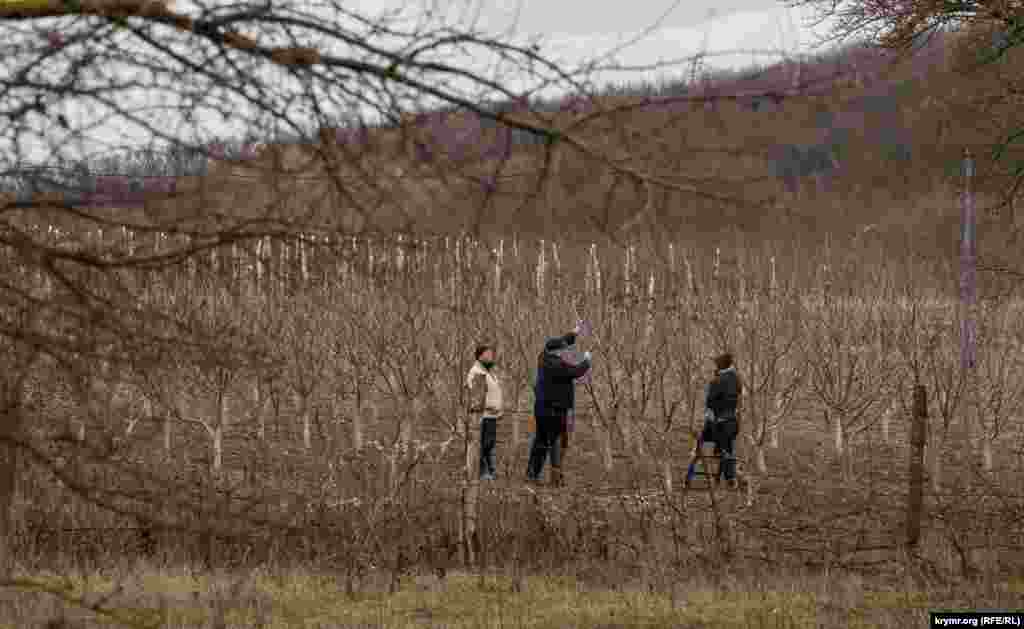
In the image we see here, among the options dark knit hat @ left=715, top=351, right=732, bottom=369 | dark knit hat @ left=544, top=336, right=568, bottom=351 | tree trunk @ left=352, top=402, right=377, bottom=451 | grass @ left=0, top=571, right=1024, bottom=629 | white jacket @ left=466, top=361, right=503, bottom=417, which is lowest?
tree trunk @ left=352, top=402, right=377, bottom=451

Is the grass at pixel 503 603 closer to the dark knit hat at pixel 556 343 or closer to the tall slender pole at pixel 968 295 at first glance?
the tall slender pole at pixel 968 295

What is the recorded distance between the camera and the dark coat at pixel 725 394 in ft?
39.1

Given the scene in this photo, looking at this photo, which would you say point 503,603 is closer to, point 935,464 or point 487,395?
point 487,395

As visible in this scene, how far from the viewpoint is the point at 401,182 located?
122 inches

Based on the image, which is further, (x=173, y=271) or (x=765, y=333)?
(x=765, y=333)

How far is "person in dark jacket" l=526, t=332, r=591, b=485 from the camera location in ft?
39.5

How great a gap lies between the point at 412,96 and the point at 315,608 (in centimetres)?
455

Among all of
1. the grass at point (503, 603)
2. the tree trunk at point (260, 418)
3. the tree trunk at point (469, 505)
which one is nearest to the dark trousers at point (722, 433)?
the tree trunk at point (469, 505)

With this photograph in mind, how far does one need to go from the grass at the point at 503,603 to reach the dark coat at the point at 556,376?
14.3ft

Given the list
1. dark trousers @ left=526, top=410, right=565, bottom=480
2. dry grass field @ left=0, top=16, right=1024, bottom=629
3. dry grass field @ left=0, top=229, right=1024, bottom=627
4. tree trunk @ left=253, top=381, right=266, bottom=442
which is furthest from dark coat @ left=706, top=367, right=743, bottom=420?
tree trunk @ left=253, top=381, right=266, bottom=442

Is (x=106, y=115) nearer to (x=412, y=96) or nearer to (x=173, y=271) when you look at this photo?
(x=173, y=271)

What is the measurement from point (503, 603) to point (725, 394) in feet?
17.7

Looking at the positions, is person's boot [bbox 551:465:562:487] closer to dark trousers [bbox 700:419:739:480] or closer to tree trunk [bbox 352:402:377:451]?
dark trousers [bbox 700:419:739:480]

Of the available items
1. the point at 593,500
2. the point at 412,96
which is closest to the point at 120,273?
the point at 412,96
